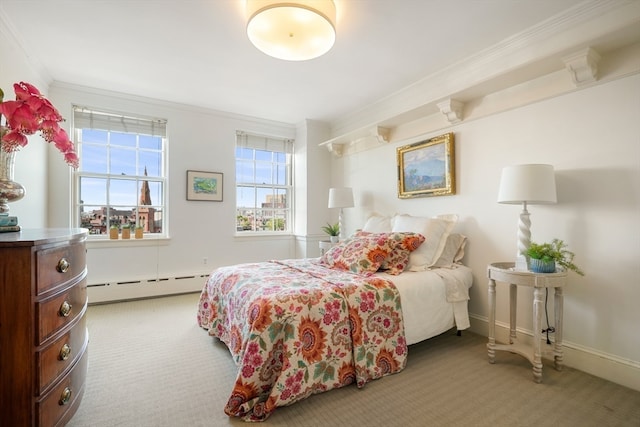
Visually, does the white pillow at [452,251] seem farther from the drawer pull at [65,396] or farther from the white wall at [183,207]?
the white wall at [183,207]

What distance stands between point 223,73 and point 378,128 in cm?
187

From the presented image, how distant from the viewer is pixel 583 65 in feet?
6.80

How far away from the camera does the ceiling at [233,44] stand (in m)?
2.15

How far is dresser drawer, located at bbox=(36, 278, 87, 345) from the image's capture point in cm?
117

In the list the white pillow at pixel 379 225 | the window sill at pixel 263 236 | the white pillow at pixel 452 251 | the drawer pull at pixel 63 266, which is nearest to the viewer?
the drawer pull at pixel 63 266

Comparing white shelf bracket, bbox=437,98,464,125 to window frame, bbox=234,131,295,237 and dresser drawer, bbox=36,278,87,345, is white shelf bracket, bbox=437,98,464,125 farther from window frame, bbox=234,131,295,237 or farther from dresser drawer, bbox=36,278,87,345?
dresser drawer, bbox=36,278,87,345

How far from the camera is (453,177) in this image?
9.98 ft

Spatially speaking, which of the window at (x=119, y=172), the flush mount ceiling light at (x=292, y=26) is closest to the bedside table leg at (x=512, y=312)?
the flush mount ceiling light at (x=292, y=26)

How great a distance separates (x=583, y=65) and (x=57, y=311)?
340 centimetres

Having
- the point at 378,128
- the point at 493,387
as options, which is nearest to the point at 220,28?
the point at 378,128

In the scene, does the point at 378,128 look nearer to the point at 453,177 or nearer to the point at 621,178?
the point at 453,177

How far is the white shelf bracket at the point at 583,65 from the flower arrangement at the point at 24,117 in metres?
3.19

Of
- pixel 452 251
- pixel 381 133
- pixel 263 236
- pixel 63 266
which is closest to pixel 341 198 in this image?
pixel 381 133

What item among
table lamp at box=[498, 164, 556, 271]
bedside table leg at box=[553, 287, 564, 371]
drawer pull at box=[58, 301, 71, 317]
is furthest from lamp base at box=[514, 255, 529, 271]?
drawer pull at box=[58, 301, 71, 317]
